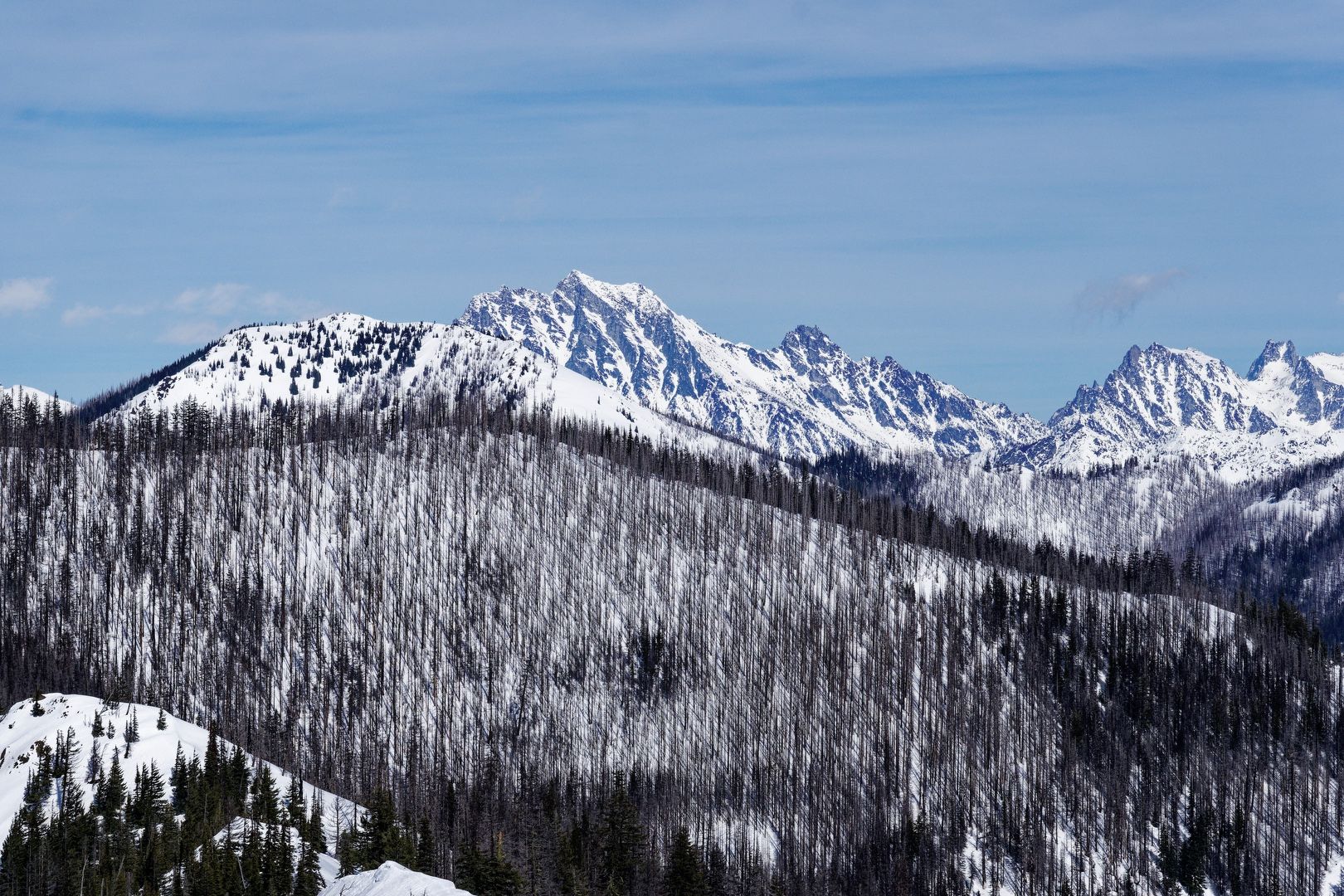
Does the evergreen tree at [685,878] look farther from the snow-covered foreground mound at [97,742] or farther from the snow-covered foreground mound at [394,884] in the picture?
the snow-covered foreground mound at [394,884]

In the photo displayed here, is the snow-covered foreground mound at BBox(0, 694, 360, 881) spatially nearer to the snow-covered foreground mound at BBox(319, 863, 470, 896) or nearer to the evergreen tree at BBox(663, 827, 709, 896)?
the snow-covered foreground mound at BBox(319, 863, 470, 896)

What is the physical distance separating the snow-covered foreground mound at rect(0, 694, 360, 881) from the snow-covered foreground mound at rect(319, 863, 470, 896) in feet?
72.4

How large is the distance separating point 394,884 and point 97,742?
185ft

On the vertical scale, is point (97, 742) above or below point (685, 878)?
above

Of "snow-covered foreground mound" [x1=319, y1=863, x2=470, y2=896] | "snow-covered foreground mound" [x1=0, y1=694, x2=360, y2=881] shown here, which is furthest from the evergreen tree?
"snow-covered foreground mound" [x1=319, y1=863, x2=470, y2=896]

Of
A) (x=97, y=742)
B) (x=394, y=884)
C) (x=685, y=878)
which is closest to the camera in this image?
(x=394, y=884)

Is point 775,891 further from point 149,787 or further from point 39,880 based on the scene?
point 39,880

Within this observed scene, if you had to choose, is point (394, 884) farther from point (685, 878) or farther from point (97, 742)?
Result: point (685, 878)

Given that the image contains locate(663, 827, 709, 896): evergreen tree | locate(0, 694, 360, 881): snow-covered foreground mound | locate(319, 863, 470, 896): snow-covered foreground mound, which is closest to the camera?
locate(319, 863, 470, 896): snow-covered foreground mound

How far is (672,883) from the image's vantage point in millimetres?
154125

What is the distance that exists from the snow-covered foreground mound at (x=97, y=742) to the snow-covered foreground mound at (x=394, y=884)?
869 inches

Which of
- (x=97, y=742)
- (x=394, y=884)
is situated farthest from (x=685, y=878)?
(x=394, y=884)

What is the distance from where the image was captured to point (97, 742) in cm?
13525

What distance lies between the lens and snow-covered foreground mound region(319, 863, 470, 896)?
298 ft
